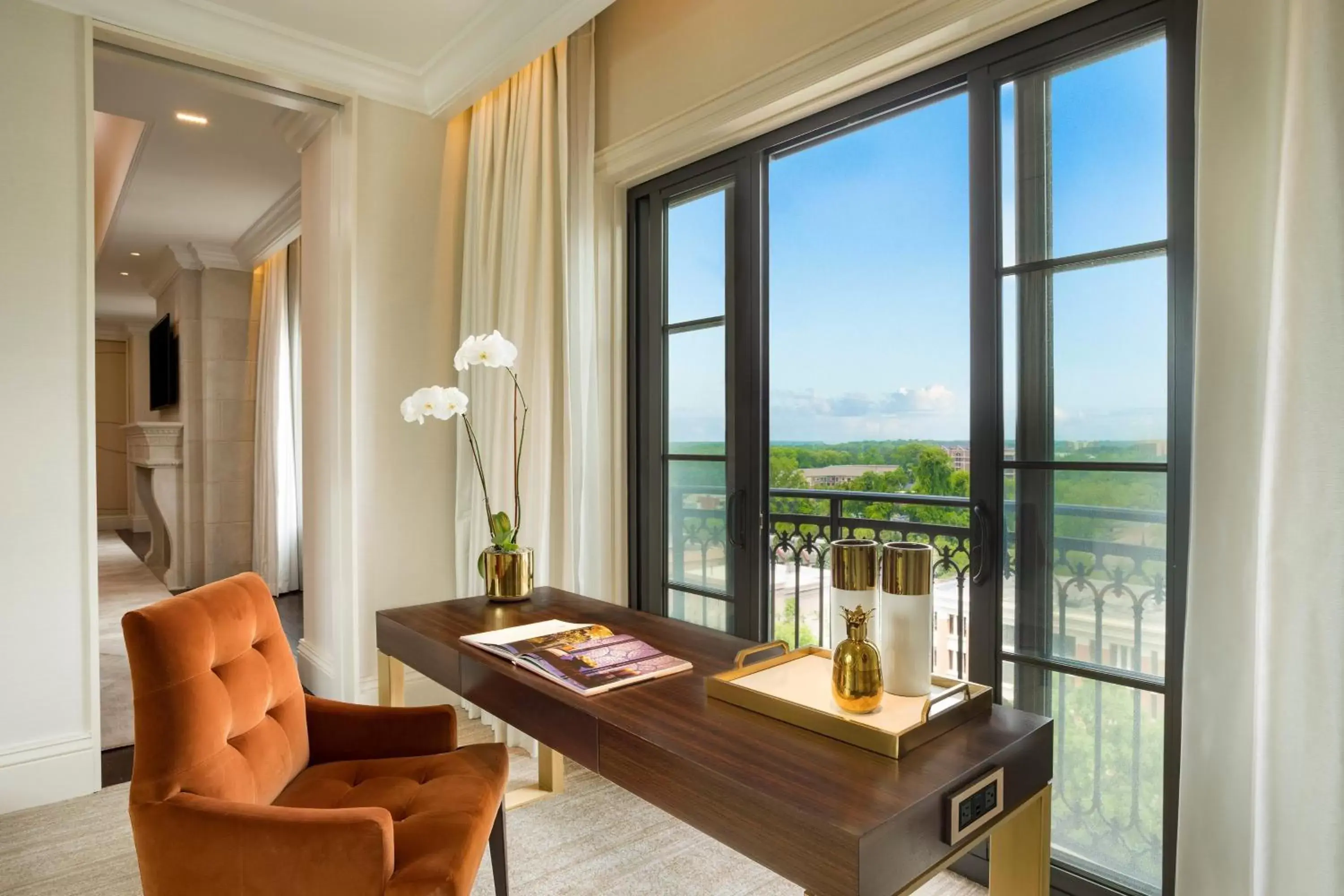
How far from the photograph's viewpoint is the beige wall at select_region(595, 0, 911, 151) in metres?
2.19

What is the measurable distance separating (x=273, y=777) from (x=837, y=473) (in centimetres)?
186

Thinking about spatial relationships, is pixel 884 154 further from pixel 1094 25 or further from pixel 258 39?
pixel 258 39

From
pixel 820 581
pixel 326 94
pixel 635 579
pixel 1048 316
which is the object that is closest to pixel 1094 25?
pixel 1048 316

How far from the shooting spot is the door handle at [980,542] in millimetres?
1939

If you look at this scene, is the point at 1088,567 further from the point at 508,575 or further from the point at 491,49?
the point at 491,49

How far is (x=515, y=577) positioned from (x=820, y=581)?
1152 millimetres

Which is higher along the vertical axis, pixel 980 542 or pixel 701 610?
pixel 980 542

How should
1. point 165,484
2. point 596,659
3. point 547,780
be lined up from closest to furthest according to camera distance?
point 596,659 < point 547,780 < point 165,484

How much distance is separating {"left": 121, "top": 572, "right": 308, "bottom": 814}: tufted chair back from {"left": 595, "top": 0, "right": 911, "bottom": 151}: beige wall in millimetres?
2048

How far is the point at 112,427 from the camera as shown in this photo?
10.7m

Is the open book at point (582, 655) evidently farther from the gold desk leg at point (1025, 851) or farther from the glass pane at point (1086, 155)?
the glass pane at point (1086, 155)

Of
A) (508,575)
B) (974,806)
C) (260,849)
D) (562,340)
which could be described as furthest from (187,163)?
(974,806)

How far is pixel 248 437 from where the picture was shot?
20.8 feet

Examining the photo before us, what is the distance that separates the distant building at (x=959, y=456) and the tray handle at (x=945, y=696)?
0.98 meters
